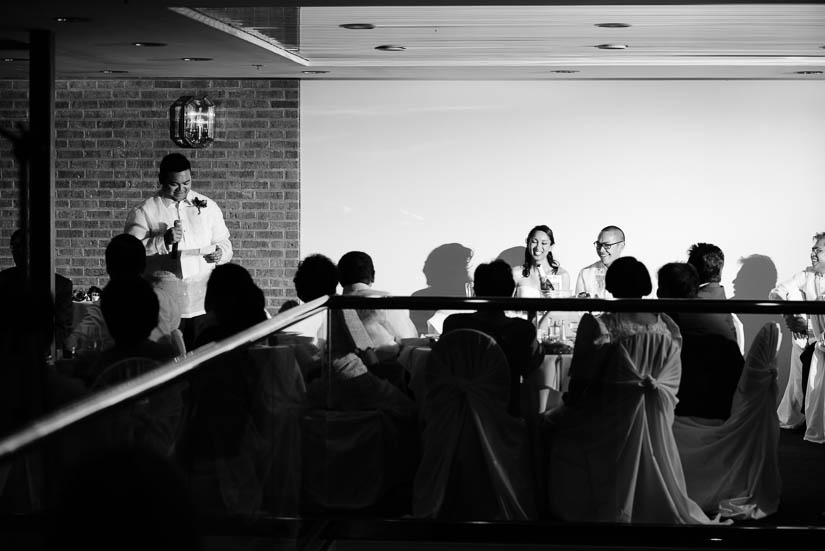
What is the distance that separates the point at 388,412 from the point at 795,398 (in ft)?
5.05

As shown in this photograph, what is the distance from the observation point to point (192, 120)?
8.62 meters

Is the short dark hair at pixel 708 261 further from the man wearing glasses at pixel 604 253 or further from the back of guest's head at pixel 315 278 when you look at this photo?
the back of guest's head at pixel 315 278

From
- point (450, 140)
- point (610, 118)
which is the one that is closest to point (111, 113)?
→ point (450, 140)

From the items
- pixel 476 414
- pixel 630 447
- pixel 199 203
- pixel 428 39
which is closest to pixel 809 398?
pixel 630 447

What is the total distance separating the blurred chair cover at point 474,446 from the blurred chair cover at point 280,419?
0.53 metres

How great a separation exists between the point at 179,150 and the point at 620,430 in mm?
5920

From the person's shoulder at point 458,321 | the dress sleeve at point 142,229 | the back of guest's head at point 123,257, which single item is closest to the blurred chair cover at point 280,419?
the person's shoulder at point 458,321

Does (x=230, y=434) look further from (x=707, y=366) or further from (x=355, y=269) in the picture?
(x=355, y=269)

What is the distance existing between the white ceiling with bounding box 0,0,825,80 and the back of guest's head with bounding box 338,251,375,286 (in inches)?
49.7

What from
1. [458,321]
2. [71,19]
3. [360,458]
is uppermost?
[71,19]

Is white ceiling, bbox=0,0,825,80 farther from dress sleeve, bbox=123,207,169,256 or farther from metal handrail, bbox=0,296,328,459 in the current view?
metal handrail, bbox=0,296,328,459

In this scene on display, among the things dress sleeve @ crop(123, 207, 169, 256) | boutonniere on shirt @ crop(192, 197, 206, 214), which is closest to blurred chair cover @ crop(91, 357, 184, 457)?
dress sleeve @ crop(123, 207, 169, 256)

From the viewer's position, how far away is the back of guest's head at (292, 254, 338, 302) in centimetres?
505

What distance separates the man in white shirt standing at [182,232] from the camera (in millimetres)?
7207
